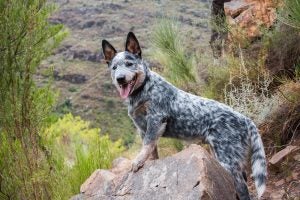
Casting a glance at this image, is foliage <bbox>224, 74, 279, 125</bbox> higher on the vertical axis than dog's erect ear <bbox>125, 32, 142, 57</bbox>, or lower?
lower

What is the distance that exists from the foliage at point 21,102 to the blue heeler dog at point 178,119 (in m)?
1.54

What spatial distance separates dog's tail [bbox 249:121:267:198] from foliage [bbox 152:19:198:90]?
4929mm

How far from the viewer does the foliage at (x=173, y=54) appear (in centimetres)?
991

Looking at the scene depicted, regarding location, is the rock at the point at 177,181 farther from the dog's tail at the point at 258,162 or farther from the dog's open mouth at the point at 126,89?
the dog's open mouth at the point at 126,89

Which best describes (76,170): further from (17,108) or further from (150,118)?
(150,118)

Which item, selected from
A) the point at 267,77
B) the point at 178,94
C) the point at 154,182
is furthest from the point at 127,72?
the point at 267,77

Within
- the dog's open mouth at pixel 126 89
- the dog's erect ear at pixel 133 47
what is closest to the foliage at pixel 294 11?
the dog's erect ear at pixel 133 47

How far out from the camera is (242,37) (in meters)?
9.84

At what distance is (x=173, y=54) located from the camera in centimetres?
995

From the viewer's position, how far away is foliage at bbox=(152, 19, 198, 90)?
9914 millimetres

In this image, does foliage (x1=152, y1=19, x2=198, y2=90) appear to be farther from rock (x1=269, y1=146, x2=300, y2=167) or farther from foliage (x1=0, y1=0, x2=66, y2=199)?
foliage (x1=0, y1=0, x2=66, y2=199)

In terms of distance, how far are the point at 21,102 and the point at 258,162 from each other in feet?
9.47

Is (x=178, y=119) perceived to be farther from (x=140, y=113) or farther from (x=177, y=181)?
(x=177, y=181)

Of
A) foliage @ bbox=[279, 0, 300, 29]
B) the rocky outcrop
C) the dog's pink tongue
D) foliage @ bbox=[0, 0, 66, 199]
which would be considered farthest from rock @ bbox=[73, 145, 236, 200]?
the rocky outcrop
